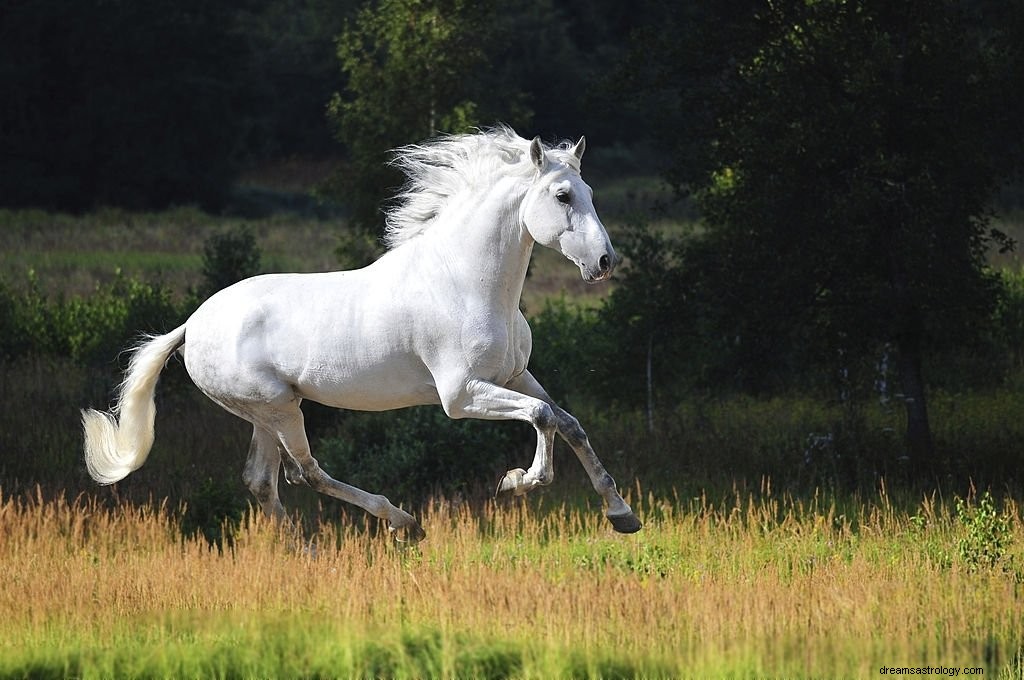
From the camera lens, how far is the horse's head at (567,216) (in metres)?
6.98

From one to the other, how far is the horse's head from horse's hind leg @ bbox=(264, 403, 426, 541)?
6.01 feet

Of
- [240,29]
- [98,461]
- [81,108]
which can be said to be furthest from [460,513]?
[240,29]

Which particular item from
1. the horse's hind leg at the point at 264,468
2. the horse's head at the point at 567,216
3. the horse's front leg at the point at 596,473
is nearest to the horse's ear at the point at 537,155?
the horse's head at the point at 567,216

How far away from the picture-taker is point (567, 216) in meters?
7.15

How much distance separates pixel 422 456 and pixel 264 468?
3.85 m

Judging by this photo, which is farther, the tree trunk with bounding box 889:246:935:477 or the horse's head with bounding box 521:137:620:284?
the tree trunk with bounding box 889:246:935:477

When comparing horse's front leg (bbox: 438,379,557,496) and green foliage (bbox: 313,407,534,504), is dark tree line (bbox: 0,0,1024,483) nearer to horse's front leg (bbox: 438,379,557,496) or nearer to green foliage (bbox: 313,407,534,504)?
green foliage (bbox: 313,407,534,504)

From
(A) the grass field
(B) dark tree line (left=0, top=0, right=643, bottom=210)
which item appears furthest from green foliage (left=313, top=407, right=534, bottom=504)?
(B) dark tree line (left=0, top=0, right=643, bottom=210)

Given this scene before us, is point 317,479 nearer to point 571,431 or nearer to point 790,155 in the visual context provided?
point 571,431

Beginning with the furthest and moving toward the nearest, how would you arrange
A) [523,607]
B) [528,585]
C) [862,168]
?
[862,168] < [528,585] < [523,607]

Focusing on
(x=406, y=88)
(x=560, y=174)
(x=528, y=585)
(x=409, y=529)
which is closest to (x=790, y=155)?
(x=406, y=88)

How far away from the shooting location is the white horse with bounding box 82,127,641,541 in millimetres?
7250

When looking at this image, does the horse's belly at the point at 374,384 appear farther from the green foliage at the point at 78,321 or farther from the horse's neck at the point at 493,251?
the green foliage at the point at 78,321

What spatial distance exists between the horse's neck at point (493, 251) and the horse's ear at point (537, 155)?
21 cm
